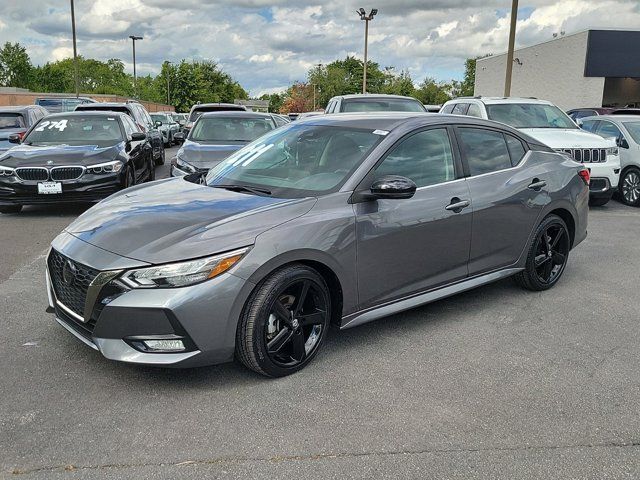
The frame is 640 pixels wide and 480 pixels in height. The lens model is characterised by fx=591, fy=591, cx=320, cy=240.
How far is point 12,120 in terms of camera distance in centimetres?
1305

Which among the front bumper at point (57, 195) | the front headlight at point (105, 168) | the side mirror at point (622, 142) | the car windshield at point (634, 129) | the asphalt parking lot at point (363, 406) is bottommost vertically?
the asphalt parking lot at point (363, 406)

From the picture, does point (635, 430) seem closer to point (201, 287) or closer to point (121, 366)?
point (201, 287)

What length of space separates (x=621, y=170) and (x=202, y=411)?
10.2 meters

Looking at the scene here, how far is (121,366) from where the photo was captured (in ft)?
12.1

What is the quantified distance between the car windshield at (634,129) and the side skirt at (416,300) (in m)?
7.37

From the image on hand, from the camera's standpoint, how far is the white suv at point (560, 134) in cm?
973

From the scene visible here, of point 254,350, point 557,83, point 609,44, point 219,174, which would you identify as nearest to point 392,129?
point 219,174

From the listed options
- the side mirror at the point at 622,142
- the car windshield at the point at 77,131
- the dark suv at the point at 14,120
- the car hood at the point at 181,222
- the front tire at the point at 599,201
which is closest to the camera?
the car hood at the point at 181,222

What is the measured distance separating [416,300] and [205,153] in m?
5.93

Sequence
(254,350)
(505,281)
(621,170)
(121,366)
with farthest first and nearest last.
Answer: (621,170), (505,281), (121,366), (254,350)

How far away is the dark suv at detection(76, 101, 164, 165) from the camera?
1442 centimetres

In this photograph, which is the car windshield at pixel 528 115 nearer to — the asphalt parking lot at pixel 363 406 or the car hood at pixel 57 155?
the asphalt parking lot at pixel 363 406

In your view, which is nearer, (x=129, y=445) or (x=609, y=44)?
(x=129, y=445)

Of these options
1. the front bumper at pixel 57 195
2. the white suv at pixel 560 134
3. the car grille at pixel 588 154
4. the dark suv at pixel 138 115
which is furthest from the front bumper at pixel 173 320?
the dark suv at pixel 138 115
